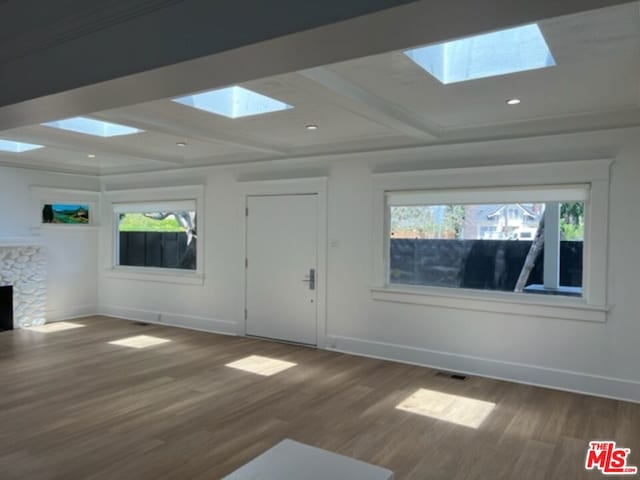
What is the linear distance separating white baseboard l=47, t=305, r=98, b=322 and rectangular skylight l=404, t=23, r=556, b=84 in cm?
709

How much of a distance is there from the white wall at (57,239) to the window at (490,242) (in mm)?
5458

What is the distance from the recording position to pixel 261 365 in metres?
5.23

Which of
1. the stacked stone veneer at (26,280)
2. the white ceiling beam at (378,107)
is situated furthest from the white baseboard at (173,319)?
the white ceiling beam at (378,107)

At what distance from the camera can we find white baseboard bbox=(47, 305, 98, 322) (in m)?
7.55

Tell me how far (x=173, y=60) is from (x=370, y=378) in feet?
12.4

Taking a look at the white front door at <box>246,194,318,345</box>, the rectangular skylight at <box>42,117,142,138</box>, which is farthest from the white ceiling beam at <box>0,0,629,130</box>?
the white front door at <box>246,194,318,345</box>

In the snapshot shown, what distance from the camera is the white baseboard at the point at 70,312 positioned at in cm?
755

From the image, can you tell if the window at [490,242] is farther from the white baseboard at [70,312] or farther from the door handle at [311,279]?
the white baseboard at [70,312]

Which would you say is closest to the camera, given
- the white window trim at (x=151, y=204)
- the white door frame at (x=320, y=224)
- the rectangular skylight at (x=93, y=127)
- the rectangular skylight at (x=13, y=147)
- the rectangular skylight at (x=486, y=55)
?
the rectangular skylight at (x=486, y=55)

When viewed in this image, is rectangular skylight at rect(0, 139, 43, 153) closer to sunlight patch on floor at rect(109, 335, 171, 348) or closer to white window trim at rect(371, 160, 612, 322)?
sunlight patch on floor at rect(109, 335, 171, 348)

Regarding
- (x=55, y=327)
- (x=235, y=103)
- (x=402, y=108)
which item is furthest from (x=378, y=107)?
(x=55, y=327)

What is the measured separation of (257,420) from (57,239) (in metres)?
5.62

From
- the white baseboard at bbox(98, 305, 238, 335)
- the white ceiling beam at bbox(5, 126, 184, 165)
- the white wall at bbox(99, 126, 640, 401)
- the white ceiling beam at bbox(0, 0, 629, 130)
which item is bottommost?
the white baseboard at bbox(98, 305, 238, 335)

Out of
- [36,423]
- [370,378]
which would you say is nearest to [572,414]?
[370,378]
